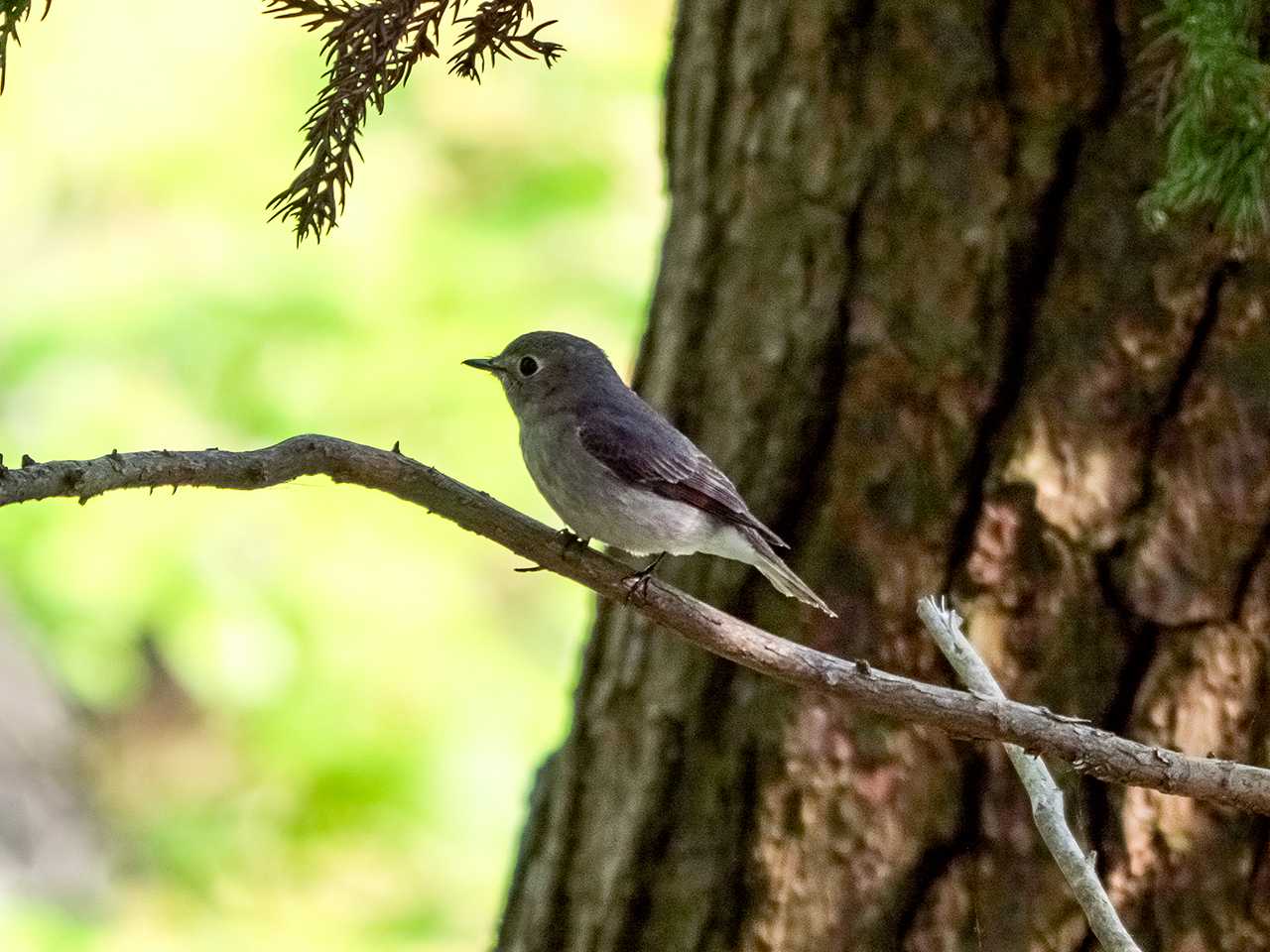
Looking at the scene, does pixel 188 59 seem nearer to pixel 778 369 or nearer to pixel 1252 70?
pixel 778 369

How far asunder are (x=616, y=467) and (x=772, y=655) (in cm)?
133

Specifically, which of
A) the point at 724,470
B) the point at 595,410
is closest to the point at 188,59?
the point at 595,410

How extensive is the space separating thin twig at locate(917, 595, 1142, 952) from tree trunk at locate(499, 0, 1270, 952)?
62 centimetres

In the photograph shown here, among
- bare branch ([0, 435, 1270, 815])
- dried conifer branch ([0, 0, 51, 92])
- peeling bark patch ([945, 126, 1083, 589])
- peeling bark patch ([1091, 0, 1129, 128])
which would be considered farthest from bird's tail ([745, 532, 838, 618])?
dried conifer branch ([0, 0, 51, 92])

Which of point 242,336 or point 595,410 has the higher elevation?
point 242,336

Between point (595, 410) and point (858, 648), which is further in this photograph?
point (595, 410)

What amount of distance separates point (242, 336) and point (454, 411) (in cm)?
88

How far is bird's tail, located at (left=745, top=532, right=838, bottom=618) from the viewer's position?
312 cm

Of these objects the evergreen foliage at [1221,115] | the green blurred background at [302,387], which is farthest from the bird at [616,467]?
the green blurred background at [302,387]

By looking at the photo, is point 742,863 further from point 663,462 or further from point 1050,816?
point 1050,816

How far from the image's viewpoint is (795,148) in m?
3.43

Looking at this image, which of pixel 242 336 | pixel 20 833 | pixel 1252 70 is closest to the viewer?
pixel 1252 70

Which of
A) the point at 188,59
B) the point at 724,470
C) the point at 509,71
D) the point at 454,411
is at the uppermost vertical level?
the point at 509,71

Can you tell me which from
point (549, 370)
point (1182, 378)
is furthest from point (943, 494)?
point (549, 370)
